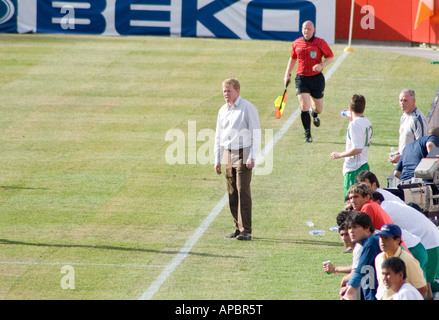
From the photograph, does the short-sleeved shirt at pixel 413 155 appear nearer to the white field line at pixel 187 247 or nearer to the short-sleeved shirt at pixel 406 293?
the white field line at pixel 187 247

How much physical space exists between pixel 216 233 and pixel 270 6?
1647 centimetres

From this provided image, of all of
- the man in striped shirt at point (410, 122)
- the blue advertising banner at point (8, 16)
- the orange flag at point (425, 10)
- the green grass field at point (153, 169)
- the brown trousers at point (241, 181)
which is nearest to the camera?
the green grass field at point (153, 169)

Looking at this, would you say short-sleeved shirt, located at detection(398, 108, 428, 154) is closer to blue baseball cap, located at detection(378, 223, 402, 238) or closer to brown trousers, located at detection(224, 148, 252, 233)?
brown trousers, located at detection(224, 148, 252, 233)

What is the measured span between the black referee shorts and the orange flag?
1007cm

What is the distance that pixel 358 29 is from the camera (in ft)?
90.4

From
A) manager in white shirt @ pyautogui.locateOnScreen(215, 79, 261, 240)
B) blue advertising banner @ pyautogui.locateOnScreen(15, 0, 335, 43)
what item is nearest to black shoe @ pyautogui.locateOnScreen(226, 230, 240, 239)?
manager in white shirt @ pyautogui.locateOnScreen(215, 79, 261, 240)

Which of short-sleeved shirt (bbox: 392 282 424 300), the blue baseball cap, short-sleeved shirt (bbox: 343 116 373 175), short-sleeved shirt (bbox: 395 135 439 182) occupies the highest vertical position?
the blue baseball cap

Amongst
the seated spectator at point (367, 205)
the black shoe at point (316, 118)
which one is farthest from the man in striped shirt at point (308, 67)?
the seated spectator at point (367, 205)

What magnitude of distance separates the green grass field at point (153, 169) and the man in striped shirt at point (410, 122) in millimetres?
1662

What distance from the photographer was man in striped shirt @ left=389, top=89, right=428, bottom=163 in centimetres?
1253

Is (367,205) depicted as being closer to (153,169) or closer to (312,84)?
(153,169)

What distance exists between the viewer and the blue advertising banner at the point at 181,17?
27.4 m
